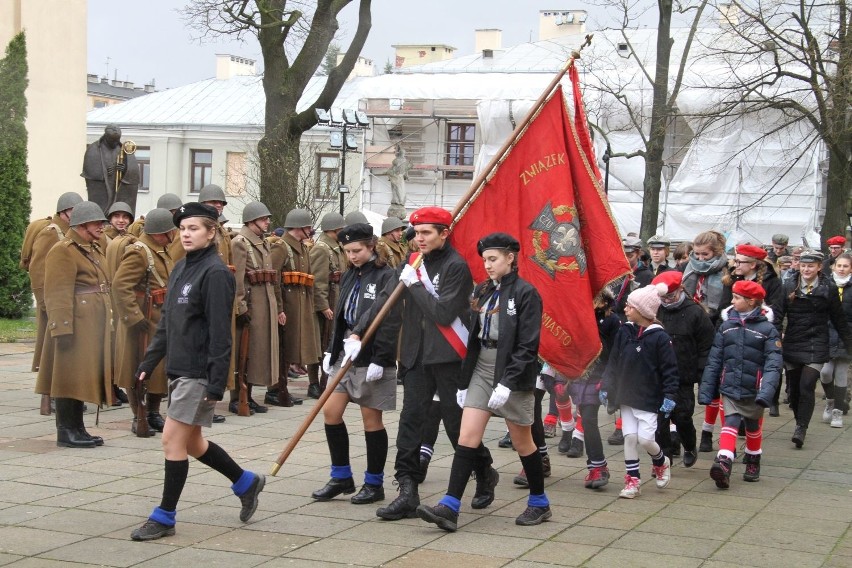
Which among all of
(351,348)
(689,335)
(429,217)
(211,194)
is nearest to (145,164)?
(211,194)

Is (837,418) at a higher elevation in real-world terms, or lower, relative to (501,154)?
lower

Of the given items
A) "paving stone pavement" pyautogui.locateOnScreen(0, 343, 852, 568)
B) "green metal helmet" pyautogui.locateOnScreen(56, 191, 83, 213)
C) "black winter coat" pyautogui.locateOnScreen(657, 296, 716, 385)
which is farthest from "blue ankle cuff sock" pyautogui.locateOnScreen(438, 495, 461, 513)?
"green metal helmet" pyautogui.locateOnScreen(56, 191, 83, 213)

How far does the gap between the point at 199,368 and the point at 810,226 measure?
32.3 meters

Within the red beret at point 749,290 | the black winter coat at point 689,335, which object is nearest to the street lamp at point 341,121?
the black winter coat at point 689,335

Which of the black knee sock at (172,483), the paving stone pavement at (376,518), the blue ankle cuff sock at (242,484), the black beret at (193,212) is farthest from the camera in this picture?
the blue ankle cuff sock at (242,484)

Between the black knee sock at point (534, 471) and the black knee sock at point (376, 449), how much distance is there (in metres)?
1.05

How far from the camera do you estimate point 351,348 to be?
26.2 ft

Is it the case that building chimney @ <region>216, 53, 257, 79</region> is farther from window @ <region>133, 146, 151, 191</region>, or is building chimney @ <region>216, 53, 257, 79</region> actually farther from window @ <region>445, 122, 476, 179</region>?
window @ <region>445, 122, 476, 179</region>

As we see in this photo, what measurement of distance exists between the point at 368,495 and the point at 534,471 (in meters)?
1.20

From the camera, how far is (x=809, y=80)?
75.9 feet

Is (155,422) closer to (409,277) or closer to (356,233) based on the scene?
(356,233)

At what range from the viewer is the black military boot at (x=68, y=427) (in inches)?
396

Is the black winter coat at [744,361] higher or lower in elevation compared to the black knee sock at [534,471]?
higher

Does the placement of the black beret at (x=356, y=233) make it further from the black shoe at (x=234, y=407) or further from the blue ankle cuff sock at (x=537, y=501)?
the black shoe at (x=234, y=407)
